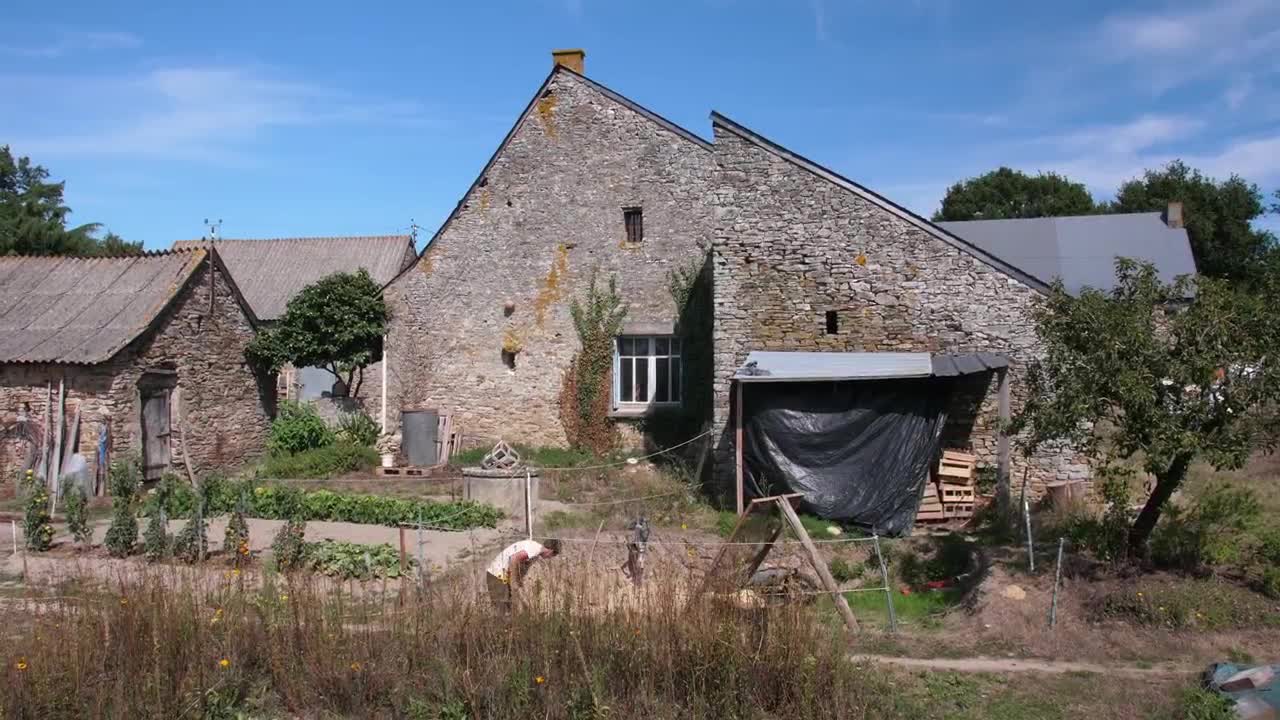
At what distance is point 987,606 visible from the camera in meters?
9.62

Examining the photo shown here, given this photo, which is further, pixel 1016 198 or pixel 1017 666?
pixel 1016 198

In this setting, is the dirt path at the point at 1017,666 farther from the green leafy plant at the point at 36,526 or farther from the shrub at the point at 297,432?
the shrub at the point at 297,432

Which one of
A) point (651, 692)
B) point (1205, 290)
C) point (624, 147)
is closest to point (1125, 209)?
point (624, 147)

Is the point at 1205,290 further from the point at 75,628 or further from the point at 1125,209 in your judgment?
the point at 1125,209

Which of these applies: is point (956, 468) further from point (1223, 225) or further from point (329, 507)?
point (1223, 225)

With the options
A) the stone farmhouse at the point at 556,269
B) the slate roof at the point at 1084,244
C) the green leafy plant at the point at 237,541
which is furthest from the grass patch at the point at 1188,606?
the slate roof at the point at 1084,244

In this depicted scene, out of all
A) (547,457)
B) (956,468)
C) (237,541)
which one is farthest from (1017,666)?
(547,457)

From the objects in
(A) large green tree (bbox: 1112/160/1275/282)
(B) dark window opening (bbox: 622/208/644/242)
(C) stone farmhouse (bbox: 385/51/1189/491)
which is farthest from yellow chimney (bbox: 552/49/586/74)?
(A) large green tree (bbox: 1112/160/1275/282)

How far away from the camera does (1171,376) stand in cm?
947

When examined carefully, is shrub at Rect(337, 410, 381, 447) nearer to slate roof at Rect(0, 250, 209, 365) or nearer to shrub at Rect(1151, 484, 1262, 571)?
slate roof at Rect(0, 250, 209, 365)

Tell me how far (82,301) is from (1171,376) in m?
17.4

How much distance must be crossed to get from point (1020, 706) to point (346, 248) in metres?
27.8

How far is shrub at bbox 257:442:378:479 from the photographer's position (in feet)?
57.7

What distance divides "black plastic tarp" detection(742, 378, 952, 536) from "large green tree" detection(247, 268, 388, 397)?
34.1 ft
